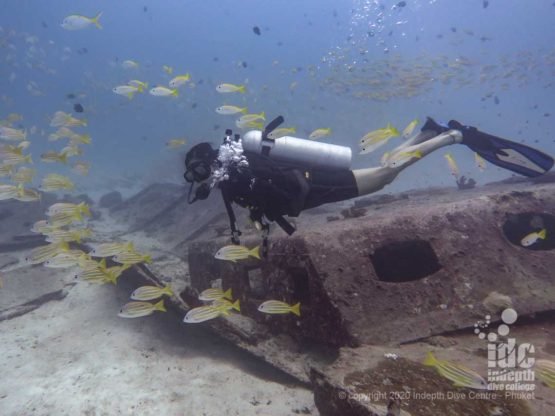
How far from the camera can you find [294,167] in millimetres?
5320

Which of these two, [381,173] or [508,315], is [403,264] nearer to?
[381,173]

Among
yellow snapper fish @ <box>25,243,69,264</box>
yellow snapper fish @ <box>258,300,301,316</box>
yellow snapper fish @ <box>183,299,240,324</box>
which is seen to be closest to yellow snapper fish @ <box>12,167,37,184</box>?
yellow snapper fish @ <box>25,243,69,264</box>

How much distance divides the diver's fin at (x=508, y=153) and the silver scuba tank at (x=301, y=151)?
9.11 feet

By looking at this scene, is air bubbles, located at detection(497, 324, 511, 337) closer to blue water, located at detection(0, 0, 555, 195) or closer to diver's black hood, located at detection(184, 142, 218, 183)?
diver's black hood, located at detection(184, 142, 218, 183)

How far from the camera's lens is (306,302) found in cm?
454

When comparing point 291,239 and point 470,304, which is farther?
point 291,239

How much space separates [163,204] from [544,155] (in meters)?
12.2

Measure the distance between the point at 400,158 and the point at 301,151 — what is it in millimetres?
1783

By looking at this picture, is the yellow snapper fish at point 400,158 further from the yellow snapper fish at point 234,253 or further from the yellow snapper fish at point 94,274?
the yellow snapper fish at point 94,274

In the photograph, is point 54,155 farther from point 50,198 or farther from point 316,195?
point 50,198

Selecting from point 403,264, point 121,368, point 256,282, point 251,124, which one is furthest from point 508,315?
point 251,124

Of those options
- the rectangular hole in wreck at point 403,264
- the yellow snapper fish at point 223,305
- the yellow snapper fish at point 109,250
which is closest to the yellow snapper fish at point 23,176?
the yellow snapper fish at point 109,250

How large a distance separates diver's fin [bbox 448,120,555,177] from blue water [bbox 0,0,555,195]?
36153 mm

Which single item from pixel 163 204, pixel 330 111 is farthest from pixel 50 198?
pixel 330 111
